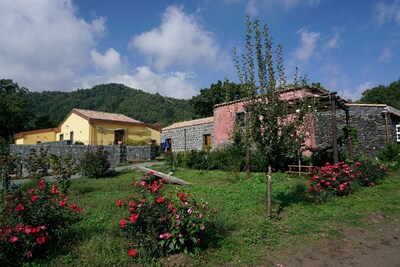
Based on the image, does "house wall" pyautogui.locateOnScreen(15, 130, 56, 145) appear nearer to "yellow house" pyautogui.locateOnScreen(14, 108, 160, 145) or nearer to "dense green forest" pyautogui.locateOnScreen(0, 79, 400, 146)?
"yellow house" pyautogui.locateOnScreen(14, 108, 160, 145)

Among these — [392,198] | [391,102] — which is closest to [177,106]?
[391,102]

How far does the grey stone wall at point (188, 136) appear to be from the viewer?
2181cm

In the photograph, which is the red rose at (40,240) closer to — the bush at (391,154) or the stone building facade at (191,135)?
the bush at (391,154)

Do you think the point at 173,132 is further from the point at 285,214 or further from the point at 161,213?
the point at 161,213

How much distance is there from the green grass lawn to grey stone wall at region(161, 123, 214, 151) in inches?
513

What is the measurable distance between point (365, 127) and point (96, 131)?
67.9 feet

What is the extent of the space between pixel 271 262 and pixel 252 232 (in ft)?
3.26

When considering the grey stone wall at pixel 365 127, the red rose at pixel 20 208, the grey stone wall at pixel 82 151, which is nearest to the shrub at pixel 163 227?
the red rose at pixel 20 208

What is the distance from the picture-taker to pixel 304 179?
395 inches

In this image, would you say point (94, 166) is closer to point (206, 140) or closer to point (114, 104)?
point (206, 140)

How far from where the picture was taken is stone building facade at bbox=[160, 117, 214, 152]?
2162 cm

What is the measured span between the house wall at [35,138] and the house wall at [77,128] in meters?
2.03

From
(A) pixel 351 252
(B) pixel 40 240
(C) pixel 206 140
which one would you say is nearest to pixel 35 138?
(C) pixel 206 140

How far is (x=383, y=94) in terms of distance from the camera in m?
38.6
